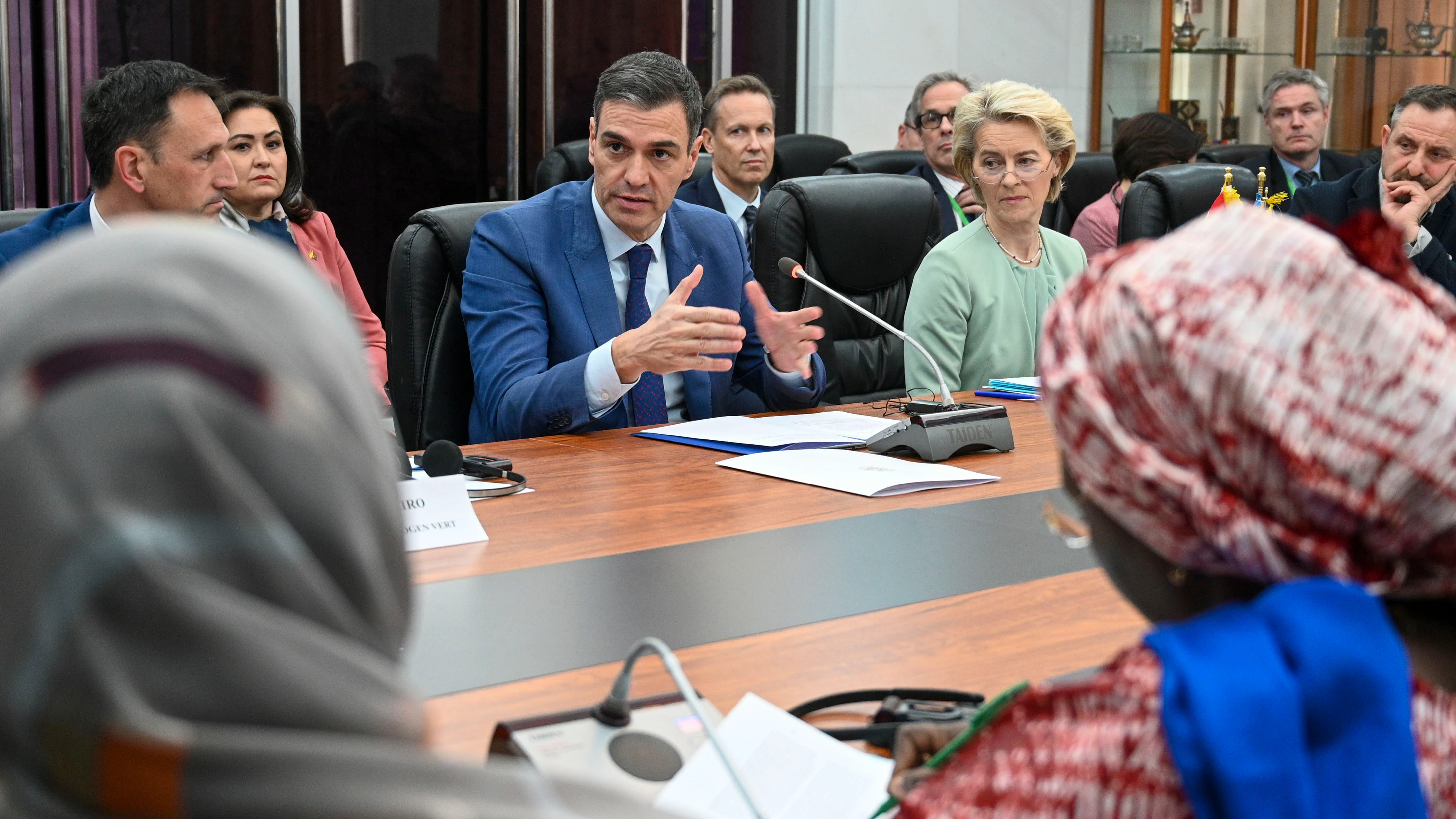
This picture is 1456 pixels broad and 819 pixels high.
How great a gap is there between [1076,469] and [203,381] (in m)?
0.47

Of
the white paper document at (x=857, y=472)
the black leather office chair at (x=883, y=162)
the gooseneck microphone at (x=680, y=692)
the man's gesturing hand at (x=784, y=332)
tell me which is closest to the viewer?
the gooseneck microphone at (x=680, y=692)

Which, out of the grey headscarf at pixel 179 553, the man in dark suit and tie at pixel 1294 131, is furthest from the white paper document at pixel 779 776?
the man in dark suit and tie at pixel 1294 131

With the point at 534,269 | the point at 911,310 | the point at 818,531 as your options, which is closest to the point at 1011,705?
the point at 818,531

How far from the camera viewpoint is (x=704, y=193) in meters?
4.62

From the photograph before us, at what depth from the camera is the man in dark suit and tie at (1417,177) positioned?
380 cm

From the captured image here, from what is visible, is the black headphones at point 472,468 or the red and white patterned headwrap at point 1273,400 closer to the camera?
the red and white patterned headwrap at point 1273,400

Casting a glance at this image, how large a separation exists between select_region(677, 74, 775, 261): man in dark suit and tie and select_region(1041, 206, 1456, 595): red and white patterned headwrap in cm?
390

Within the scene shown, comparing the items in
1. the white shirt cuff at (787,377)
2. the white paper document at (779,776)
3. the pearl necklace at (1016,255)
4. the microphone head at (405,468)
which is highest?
the pearl necklace at (1016,255)

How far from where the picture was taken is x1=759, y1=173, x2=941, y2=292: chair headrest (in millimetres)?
3129

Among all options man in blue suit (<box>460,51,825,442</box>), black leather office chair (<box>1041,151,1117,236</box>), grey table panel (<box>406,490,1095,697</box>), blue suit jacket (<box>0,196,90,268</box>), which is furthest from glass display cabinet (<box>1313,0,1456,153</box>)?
blue suit jacket (<box>0,196,90,268</box>)

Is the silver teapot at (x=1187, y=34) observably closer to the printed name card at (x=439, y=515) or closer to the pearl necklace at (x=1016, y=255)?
the pearl necklace at (x=1016, y=255)

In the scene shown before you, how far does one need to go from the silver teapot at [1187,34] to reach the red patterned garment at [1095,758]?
Answer: 22.0 ft

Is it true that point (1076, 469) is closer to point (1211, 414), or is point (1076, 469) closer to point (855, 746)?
point (1211, 414)

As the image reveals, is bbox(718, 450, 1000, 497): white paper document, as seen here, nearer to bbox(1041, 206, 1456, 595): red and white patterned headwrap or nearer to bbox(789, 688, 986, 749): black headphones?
bbox(789, 688, 986, 749): black headphones
